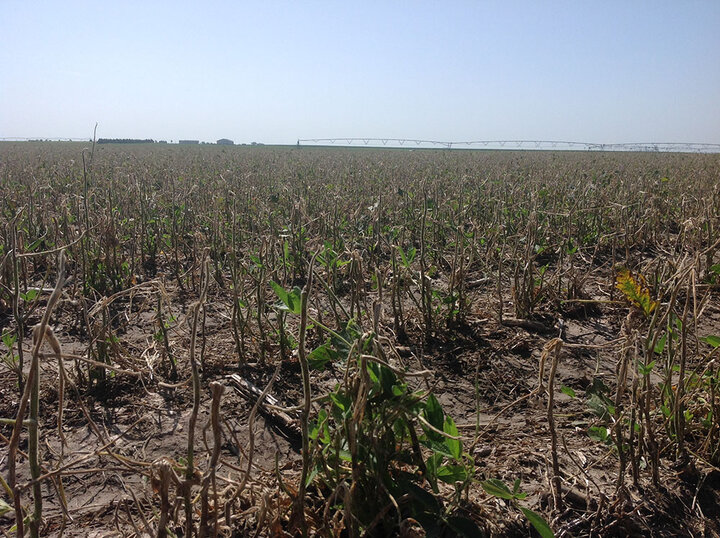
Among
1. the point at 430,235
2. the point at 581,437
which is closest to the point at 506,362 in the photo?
the point at 581,437

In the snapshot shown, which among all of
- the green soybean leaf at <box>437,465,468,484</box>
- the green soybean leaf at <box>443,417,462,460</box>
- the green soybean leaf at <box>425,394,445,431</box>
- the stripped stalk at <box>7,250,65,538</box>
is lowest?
the green soybean leaf at <box>437,465,468,484</box>

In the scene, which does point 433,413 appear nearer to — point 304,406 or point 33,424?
point 304,406

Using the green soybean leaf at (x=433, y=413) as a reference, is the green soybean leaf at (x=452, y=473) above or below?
below

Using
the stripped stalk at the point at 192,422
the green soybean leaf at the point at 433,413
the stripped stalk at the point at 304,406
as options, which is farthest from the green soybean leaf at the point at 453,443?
the stripped stalk at the point at 192,422

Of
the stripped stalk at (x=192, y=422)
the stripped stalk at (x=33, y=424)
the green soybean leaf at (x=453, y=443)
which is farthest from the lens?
the green soybean leaf at (x=453, y=443)

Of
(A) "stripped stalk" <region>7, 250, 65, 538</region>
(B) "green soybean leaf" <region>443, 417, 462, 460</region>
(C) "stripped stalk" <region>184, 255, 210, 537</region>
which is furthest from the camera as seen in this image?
(B) "green soybean leaf" <region>443, 417, 462, 460</region>

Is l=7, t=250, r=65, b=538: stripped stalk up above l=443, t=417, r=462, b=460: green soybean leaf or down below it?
above

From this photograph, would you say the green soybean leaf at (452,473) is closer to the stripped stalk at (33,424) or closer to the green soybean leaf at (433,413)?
the green soybean leaf at (433,413)

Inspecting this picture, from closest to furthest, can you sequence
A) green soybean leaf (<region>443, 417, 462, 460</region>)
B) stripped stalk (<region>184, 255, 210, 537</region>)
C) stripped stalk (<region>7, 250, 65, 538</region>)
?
stripped stalk (<region>7, 250, 65, 538</region>) < stripped stalk (<region>184, 255, 210, 537</region>) < green soybean leaf (<region>443, 417, 462, 460</region>)

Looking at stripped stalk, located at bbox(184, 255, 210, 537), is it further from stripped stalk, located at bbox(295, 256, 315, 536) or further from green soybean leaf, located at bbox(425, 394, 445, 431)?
green soybean leaf, located at bbox(425, 394, 445, 431)

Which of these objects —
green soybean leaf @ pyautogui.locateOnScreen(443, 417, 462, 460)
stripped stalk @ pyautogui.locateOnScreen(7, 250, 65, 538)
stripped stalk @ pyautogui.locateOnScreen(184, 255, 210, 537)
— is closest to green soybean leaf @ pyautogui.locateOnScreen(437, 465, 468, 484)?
green soybean leaf @ pyautogui.locateOnScreen(443, 417, 462, 460)

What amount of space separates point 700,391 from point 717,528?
57 cm

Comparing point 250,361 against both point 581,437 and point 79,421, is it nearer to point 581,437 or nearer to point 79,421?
point 79,421

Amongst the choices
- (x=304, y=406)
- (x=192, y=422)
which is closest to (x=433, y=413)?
(x=304, y=406)
